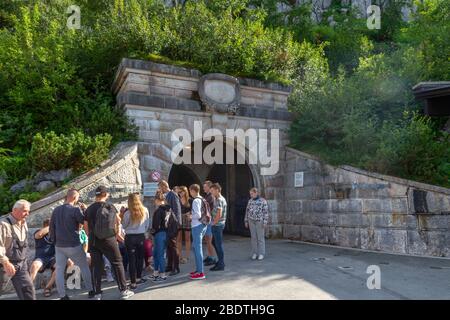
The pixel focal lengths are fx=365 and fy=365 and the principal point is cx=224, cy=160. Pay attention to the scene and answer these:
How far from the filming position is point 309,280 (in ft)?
20.0

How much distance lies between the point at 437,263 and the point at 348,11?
23.8 metres

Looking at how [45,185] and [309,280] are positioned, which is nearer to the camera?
[309,280]

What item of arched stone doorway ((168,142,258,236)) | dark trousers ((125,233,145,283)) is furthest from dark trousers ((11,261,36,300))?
arched stone doorway ((168,142,258,236))

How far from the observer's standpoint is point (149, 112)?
9664 millimetres

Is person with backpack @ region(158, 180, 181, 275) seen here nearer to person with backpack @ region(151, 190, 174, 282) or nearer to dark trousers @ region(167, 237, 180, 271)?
dark trousers @ region(167, 237, 180, 271)

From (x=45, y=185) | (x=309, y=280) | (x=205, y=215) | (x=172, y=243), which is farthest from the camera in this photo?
(x=45, y=185)

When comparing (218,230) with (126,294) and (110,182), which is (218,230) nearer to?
(126,294)

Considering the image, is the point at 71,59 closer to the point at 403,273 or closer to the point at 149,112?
the point at 149,112

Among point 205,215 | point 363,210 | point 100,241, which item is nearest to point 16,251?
point 100,241

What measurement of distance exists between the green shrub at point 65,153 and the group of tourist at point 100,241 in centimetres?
220

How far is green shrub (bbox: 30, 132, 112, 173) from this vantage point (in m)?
7.79

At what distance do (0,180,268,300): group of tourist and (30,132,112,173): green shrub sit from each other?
2.20 meters

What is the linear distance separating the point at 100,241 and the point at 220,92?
659 cm
